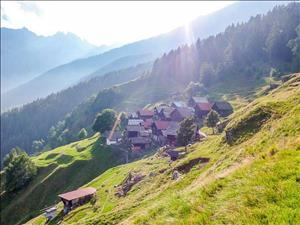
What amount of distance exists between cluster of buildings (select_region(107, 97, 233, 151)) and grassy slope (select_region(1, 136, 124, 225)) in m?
8.67

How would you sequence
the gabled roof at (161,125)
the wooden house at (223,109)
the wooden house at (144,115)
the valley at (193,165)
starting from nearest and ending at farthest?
the valley at (193,165)
the gabled roof at (161,125)
the wooden house at (223,109)
the wooden house at (144,115)

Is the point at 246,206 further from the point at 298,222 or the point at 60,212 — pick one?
the point at 60,212

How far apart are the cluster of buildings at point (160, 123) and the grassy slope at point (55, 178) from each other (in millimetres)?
8674

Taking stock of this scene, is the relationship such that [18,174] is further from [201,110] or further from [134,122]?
[201,110]

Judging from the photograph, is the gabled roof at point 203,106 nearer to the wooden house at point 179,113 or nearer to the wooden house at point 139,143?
the wooden house at point 179,113

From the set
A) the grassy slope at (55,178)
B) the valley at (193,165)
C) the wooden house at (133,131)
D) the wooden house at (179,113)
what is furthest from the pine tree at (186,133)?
the wooden house at (179,113)

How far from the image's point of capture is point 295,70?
160250 millimetres

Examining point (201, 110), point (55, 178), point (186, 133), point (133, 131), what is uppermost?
point (186, 133)

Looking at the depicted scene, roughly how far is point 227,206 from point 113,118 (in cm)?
13917

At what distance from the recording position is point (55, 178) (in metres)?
106

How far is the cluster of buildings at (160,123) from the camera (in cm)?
11788

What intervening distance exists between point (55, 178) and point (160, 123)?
44.1m

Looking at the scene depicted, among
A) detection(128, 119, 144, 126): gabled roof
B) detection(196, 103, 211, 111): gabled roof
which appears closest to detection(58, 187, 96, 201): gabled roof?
detection(128, 119, 144, 126): gabled roof

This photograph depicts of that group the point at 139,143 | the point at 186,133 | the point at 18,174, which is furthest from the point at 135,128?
the point at 186,133
